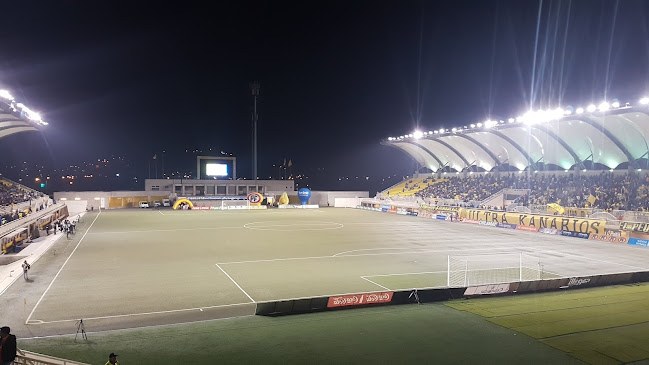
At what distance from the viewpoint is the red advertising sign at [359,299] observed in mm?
14250

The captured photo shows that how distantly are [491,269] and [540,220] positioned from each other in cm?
2006

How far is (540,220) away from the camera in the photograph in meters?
37.8

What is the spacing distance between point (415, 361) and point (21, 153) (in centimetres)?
11090

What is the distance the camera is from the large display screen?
75250mm

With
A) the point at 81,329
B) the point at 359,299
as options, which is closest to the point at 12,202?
the point at 81,329

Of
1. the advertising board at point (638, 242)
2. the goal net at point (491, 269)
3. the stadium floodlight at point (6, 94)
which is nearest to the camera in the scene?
the goal net at point (491, 269)

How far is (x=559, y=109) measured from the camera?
1550 inches

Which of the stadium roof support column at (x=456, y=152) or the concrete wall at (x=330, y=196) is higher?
the stadium roof support column at (x=456, y=152)

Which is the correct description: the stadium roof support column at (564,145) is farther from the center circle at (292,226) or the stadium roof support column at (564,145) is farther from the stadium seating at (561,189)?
the center circle at (292,226)

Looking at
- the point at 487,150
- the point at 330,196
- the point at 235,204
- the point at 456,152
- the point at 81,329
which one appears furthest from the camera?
the point at 330,196

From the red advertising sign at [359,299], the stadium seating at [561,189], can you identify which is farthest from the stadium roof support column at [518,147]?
the red advertising sign at [359,299]

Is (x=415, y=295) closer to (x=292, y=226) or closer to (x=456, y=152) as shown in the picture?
(x=292, y=226)

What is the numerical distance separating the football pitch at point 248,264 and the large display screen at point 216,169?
119 feet

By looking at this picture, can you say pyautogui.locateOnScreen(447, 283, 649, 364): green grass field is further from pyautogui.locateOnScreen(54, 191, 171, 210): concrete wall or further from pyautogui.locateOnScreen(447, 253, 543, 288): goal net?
pyautogui.locateOnScreen(54, 191, 171, 210): concrete wall
